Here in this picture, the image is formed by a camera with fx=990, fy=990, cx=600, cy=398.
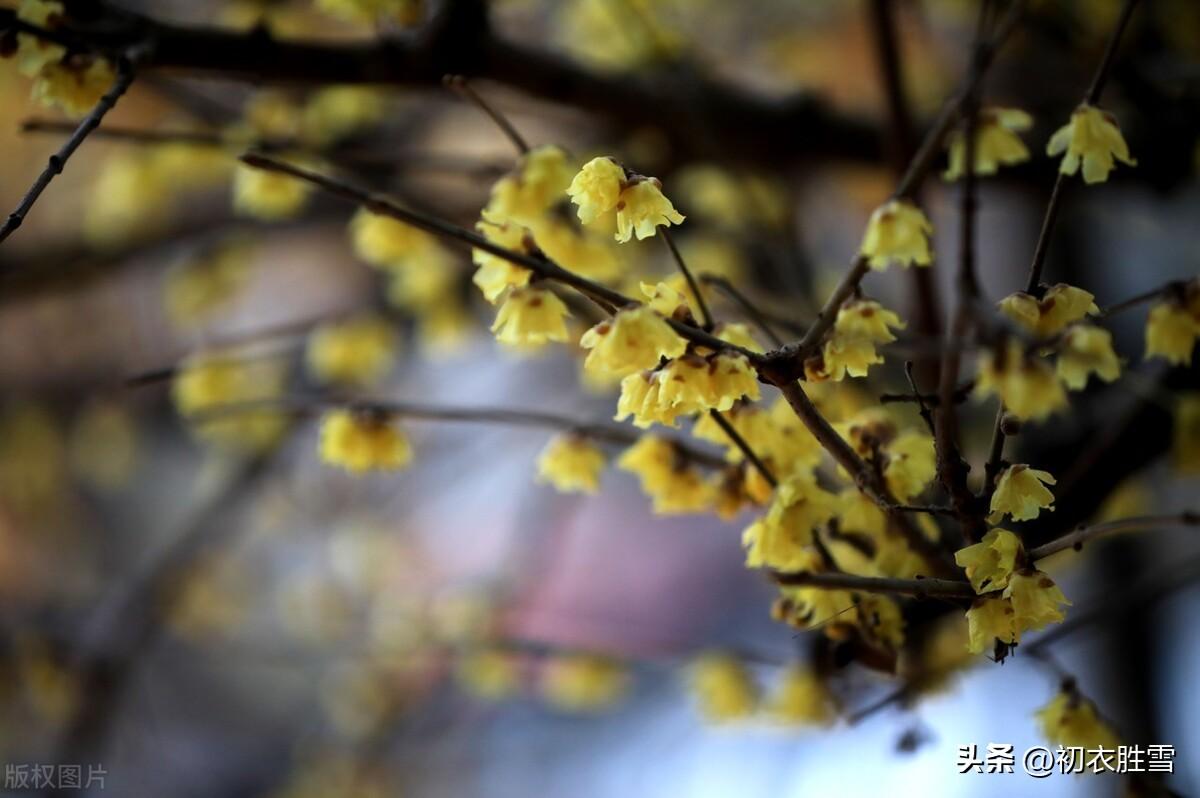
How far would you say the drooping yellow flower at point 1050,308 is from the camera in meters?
0.39

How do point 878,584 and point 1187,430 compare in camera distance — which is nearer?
point 878,584

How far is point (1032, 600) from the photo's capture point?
0.37m

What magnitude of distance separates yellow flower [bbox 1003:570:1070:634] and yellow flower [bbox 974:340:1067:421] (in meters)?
0.08

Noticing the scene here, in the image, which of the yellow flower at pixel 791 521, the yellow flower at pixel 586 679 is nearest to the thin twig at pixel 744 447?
the yellow flower at pixel 791 521

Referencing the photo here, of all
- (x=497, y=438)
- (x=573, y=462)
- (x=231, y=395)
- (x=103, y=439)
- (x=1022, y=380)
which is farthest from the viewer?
(x=497, y=438)

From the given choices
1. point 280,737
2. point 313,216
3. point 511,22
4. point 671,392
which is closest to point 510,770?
point 280,737

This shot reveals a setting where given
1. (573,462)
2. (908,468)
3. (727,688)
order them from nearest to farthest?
(908,468) < (573,462) < (727,688)

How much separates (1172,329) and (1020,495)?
0.33 ft

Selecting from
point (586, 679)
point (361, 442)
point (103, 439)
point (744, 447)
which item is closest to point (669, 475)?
point (744, 447)

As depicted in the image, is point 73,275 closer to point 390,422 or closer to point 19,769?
point 19,769

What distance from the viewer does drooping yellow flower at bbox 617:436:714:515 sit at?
482 millimetres

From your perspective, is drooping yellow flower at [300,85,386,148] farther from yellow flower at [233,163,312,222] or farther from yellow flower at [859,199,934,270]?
yellow flower at [859,199,934,270]

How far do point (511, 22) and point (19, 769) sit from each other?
950 mm

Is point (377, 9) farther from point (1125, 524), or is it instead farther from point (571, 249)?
point (1125, 524)
